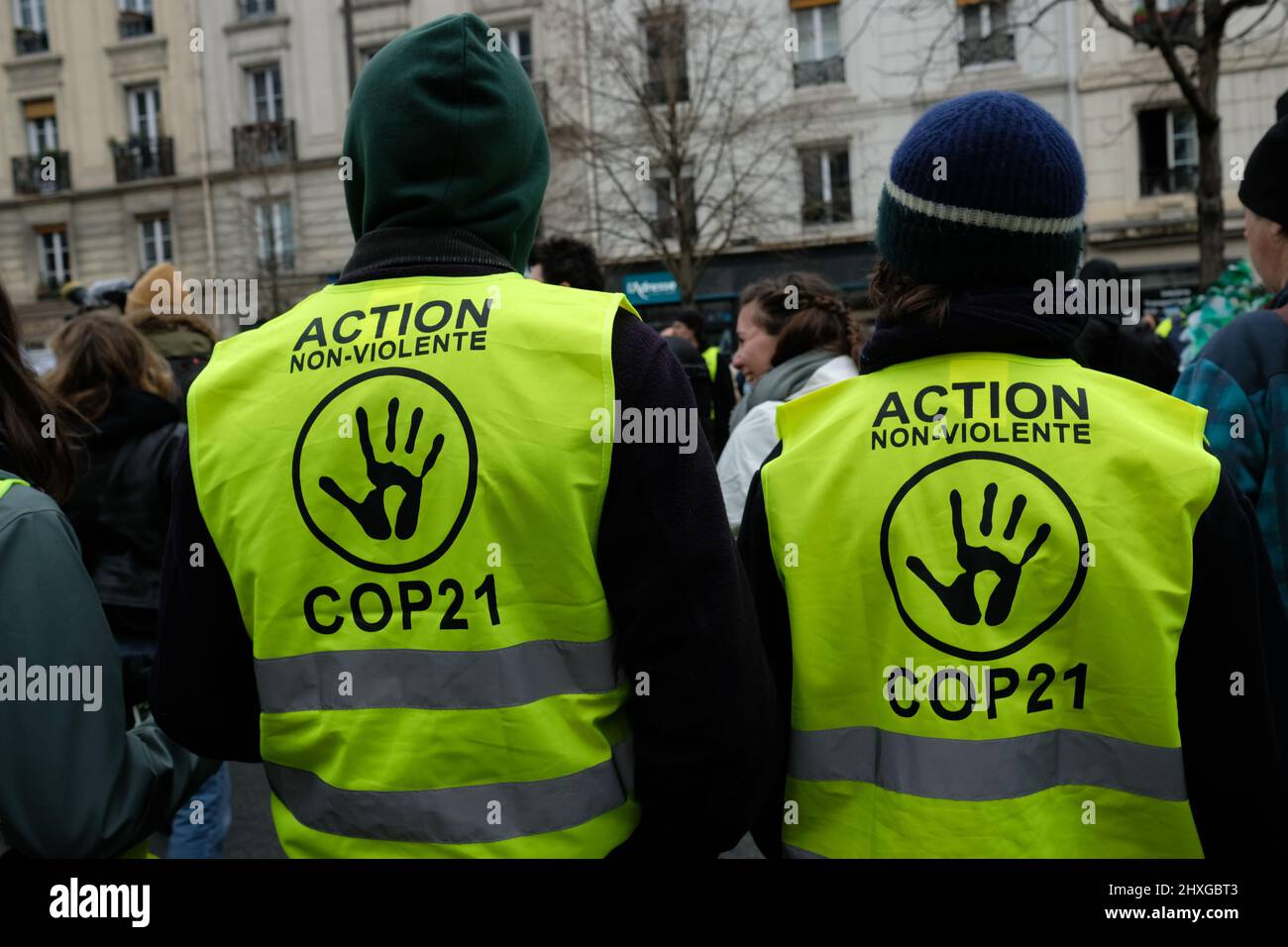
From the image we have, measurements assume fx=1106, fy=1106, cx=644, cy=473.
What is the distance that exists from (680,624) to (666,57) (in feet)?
52.0

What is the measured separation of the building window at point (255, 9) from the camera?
2400 cm

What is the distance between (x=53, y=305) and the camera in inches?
995

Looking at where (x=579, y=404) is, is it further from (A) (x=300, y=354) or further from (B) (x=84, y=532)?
(B) (x=84, y=532)

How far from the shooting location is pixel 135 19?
25359mm

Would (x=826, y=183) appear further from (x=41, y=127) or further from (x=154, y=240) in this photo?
(x=41, y=127)

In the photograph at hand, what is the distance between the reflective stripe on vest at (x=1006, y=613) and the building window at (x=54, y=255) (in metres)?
28.0

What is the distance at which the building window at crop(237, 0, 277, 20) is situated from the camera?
24000 millimetres

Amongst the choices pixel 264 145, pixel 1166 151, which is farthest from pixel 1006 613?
pixel 264 145

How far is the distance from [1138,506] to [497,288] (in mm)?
983

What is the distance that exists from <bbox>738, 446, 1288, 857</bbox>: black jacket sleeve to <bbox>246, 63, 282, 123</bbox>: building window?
994 inches

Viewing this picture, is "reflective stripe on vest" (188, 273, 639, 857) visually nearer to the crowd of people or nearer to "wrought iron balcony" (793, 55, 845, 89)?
the crowd of people

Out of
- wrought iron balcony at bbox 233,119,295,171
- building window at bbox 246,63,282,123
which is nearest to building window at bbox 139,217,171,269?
wrought iron balcony at bbox 233,119,295,171

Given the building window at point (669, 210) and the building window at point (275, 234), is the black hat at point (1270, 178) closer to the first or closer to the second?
the building window at point (669, 210)
